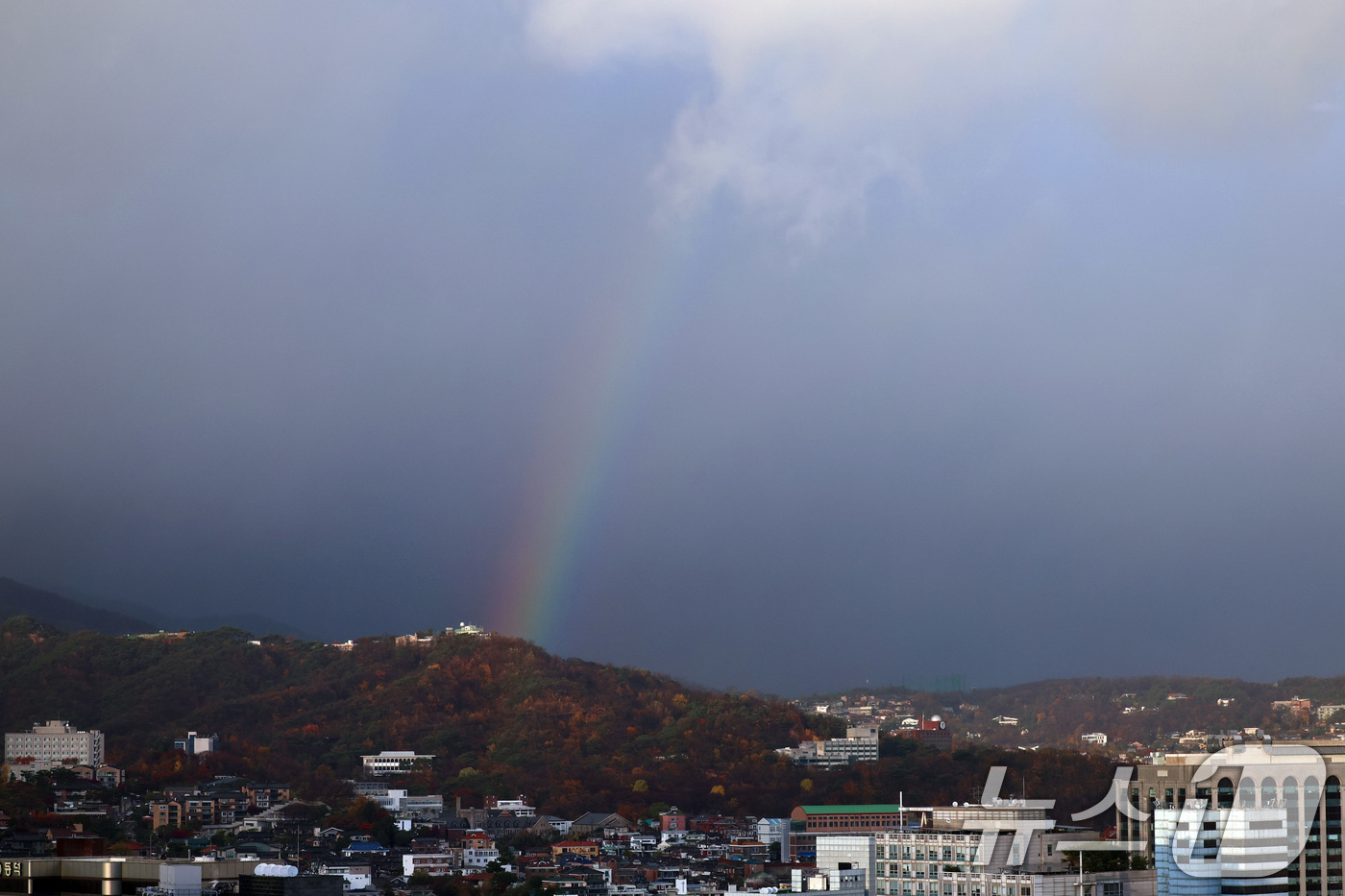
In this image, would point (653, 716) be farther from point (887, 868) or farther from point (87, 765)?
point (887, 868)

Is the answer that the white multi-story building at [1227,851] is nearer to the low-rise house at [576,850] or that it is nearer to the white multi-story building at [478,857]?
the low-rise house at [576,850]

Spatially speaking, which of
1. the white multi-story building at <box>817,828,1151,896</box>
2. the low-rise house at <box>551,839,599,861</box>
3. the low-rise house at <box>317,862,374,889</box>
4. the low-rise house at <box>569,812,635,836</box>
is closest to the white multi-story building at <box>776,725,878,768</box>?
the low-rise house at <box>569,812,635,836</box>

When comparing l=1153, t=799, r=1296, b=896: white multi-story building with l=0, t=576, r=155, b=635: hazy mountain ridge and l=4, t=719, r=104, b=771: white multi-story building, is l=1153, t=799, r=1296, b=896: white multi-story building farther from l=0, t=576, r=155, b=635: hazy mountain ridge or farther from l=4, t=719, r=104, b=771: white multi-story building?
l=0, t=576, r=155, b=635: hazy mountain ridge

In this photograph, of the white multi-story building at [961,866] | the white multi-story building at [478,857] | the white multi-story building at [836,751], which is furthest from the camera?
the white multi-story building at [836,751]

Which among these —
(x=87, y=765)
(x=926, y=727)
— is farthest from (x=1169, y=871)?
(x=926, y=727)

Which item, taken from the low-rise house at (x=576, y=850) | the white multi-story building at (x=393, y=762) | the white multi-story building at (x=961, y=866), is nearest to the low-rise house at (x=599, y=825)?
the low-rise house at (x=576, y=850)

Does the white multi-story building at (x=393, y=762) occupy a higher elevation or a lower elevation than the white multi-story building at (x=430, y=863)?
higher
